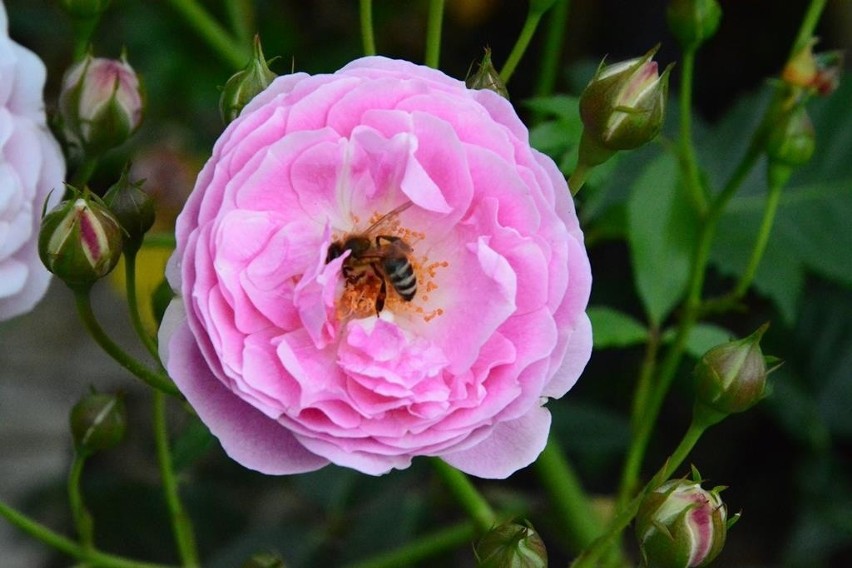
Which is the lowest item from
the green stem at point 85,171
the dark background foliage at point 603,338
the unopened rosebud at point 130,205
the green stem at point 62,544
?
the dark background foliage at point 603,338

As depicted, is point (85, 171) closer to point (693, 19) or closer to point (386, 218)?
point (386, 218)

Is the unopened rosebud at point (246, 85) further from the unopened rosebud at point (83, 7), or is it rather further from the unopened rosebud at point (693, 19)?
the unopened rosebud at point (693, 19)

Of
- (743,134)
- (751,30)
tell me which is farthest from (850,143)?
(751,30)

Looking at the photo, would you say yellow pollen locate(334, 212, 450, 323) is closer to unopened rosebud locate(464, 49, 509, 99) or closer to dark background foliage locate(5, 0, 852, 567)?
unopened rosebud locate(464, 49, 509, 99)

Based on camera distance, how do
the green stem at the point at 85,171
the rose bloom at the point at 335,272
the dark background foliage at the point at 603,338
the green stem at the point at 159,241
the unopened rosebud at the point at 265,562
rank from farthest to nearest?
the dark background foliage at the point at 603,338
the green stem at the point at 159,241
the green stem at the point at 85,171
the unopened rosebud at the point at 265,562
the rose bloom at the point at 335,272

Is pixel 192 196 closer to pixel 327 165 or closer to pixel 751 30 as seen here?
pixel 327 165

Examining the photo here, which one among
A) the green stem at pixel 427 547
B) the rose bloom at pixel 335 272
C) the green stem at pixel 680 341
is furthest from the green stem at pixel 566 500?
the rose bloom at pixel 335 272
